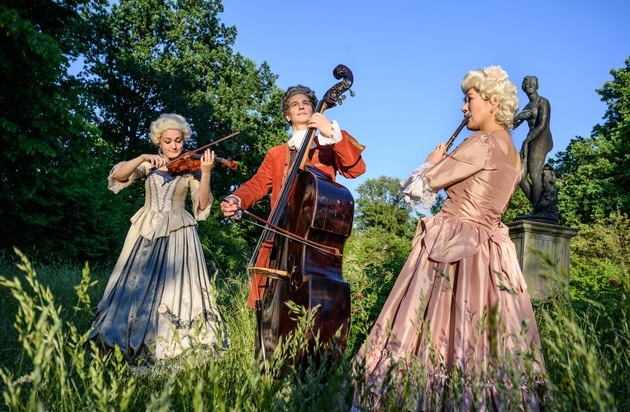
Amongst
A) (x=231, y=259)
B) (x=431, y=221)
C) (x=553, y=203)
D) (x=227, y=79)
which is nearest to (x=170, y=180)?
(x=431, y=221)

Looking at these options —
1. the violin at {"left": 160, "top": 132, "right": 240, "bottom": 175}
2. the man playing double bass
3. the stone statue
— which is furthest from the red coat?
the stone statue

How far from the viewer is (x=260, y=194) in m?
4.15

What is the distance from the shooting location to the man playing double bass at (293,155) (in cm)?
367

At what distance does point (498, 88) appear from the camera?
296cm

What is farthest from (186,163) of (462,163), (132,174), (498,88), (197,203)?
(498,88)

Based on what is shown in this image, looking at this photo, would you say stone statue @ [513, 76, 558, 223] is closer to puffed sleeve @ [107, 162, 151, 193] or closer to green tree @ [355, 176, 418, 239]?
puffed sleeve @ [107, 162, 151, 193]

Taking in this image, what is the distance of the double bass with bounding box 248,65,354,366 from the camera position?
305 cm

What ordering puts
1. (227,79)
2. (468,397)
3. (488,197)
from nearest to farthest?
(468,397) → (488,197) → (227,79)

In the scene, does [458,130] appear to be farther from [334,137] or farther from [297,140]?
[297,140]

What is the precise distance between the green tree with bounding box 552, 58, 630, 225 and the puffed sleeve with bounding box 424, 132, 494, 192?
21219mm

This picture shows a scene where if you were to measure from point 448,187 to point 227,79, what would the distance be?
2119cm

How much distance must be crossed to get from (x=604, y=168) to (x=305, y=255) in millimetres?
22805

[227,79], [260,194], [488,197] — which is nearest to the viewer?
[488,197]

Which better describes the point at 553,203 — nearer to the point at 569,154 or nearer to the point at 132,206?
the point at 132,206
